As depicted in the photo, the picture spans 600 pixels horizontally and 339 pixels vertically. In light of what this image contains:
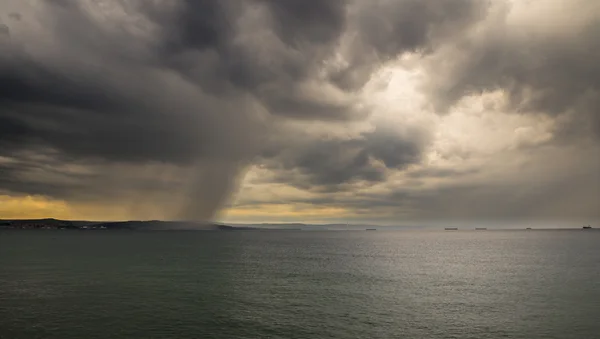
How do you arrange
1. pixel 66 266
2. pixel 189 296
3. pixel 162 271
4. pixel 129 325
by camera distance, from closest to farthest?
pixel 129 325, pixel 189 296, pixel 162 271, pixel 66 266

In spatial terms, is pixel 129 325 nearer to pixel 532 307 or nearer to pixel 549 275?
pixel 532 307

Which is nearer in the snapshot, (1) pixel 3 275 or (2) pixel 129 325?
(2) pixel 129 325

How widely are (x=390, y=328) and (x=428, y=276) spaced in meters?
58.2

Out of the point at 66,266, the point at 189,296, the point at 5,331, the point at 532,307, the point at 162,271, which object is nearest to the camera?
the point at 5,331

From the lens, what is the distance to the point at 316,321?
51219 mm

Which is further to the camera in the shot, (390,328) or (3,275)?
(3,275)

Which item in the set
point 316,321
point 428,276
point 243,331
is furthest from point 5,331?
point 428,276

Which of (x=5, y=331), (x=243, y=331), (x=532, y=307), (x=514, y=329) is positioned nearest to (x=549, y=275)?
(x=532, y=307)

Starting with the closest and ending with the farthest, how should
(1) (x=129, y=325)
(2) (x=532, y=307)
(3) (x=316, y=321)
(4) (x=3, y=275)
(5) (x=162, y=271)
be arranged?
(1) (x=129, y=325), (3) (x=316, y=321), (2) (x=532, y=307), (4) (x=3, y=275), (5) (x=162, y=271)

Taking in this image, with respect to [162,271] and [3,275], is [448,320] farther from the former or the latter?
[3,275]

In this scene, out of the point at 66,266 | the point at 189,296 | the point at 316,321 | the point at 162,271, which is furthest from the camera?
the point at 66,266

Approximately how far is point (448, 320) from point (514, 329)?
7999mm

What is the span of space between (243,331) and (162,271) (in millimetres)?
62098

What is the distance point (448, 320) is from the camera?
53.2 m
